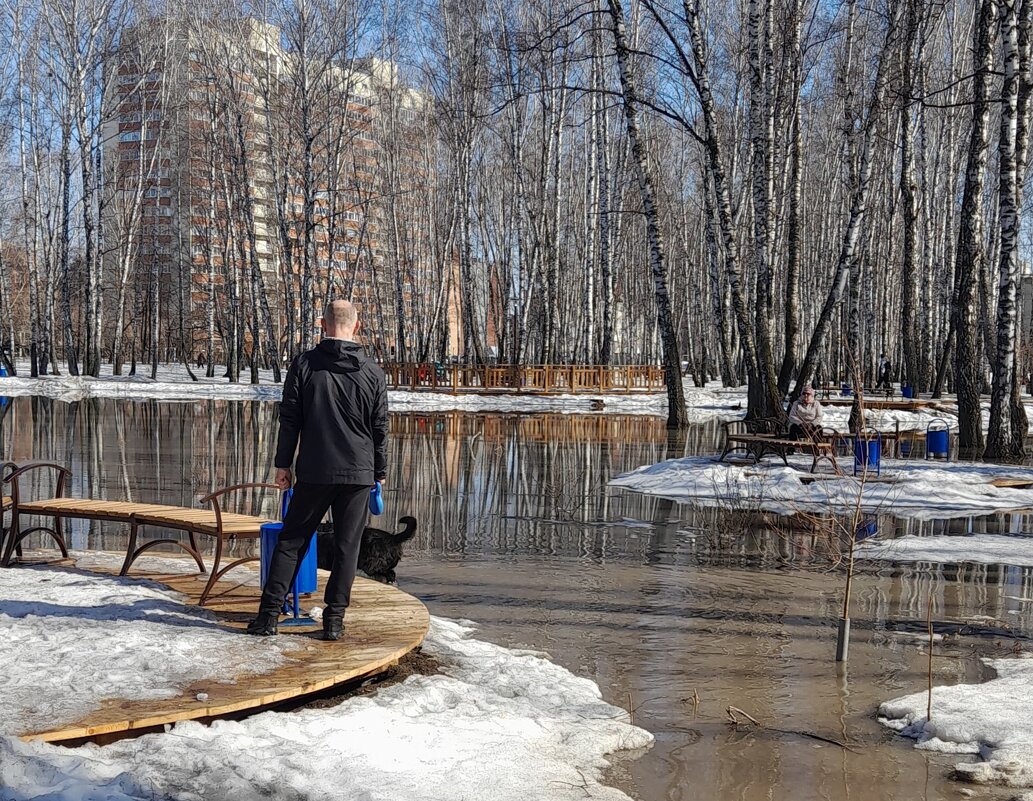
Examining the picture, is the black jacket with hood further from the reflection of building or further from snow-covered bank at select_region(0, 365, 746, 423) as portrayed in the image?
the reflection of building

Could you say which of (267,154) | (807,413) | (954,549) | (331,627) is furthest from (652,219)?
(267,154)

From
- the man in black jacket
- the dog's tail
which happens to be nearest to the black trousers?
the man in black jacket

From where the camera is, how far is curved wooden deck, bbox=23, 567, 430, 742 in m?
4.39

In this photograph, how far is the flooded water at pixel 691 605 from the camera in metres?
4.72

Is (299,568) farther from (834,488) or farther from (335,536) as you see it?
(834,488)

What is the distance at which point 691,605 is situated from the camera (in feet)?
24.9

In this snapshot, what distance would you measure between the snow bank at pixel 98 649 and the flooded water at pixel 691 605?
186 centimetres

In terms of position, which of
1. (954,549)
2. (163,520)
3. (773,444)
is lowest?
(954,549)

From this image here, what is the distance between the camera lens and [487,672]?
573 centimetres

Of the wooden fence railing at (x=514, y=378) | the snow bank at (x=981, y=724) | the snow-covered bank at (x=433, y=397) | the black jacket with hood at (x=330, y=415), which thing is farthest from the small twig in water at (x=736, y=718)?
the wooden fence railing at (x=514, y=378)

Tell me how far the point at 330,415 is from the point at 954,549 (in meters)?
6.69

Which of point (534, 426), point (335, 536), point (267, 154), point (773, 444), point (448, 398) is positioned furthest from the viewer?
point (267, 154)

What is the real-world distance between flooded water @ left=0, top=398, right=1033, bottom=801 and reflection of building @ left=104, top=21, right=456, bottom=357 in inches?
821

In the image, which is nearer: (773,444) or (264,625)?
(264,625)
